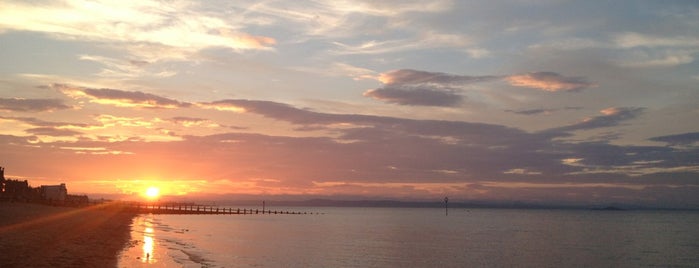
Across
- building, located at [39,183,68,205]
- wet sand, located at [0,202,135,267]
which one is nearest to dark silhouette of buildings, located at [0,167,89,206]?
building, located at [39,183,68,205]

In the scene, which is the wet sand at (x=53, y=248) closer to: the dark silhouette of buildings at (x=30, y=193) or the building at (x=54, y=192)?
the dark silhouette of buildings at (x=30, y=193)

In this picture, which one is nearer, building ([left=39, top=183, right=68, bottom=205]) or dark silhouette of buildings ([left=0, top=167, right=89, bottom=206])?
dark silhouette of buildings ([left=0, top=167, right=89, bottom=206])

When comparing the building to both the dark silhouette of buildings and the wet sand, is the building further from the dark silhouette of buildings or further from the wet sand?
the wet sand

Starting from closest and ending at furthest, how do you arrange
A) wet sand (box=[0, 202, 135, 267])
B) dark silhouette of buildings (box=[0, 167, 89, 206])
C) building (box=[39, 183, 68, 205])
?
wet sand (box=[0, 202, 135, 267]) < dark silhouette of buildings (box=[0, 167, 89, 206]) < building (box=[39, 183, 68, 205])

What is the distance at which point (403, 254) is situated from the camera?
56.2 meters

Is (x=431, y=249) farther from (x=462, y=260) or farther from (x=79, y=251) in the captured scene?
(x=79, y=251)

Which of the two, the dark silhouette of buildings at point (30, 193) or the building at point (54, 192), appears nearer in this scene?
the dark silhouette of buildings at point (30, 193)

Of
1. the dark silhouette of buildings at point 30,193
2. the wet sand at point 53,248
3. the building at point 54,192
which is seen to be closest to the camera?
the wet sand at point 53,248

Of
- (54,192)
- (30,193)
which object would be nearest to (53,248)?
(30,193)

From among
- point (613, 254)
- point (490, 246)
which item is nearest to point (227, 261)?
point (490, 246)

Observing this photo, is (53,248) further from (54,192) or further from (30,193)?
(54,192)

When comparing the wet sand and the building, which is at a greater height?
the building

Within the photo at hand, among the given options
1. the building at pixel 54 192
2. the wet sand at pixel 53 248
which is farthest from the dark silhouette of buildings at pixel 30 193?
the wet sand at pixel 53 248

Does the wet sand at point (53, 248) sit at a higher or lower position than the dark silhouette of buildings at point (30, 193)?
lower
